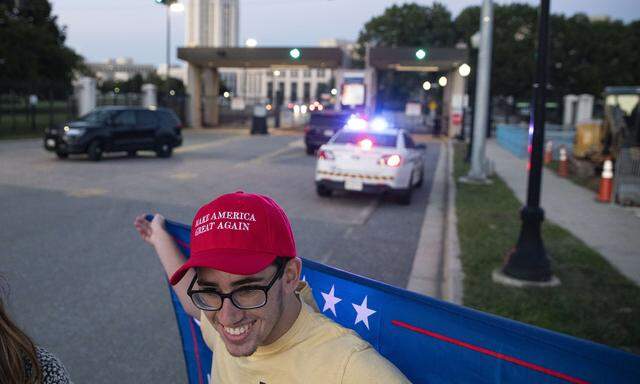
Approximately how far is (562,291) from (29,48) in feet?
125

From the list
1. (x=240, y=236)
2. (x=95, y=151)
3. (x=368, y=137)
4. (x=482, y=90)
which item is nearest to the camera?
(x=240, y=236)

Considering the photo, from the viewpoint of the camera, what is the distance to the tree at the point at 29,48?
34094 mm

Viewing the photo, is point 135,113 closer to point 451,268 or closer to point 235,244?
point 451,268

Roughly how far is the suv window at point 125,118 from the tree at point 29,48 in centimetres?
1168

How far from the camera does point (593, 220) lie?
10.5 meters

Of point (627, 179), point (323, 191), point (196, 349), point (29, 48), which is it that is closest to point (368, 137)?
point (323, 191)

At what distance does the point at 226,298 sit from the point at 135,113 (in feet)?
66.4

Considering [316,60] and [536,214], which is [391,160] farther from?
[316,60]

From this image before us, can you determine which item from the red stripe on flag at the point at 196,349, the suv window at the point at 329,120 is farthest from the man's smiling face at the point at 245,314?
the suv window at the point at 329,120

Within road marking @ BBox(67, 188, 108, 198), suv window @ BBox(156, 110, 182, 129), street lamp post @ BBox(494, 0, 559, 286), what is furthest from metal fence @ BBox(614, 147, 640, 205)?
suv window @ BBox(156, 110, 182, 129)

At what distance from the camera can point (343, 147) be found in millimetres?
12469

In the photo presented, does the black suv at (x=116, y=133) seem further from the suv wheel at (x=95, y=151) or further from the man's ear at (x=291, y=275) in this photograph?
the man's ear at (x=291, y=275)

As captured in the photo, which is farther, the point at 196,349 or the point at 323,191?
the point at 323,191

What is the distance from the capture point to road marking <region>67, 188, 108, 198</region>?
12.1m
